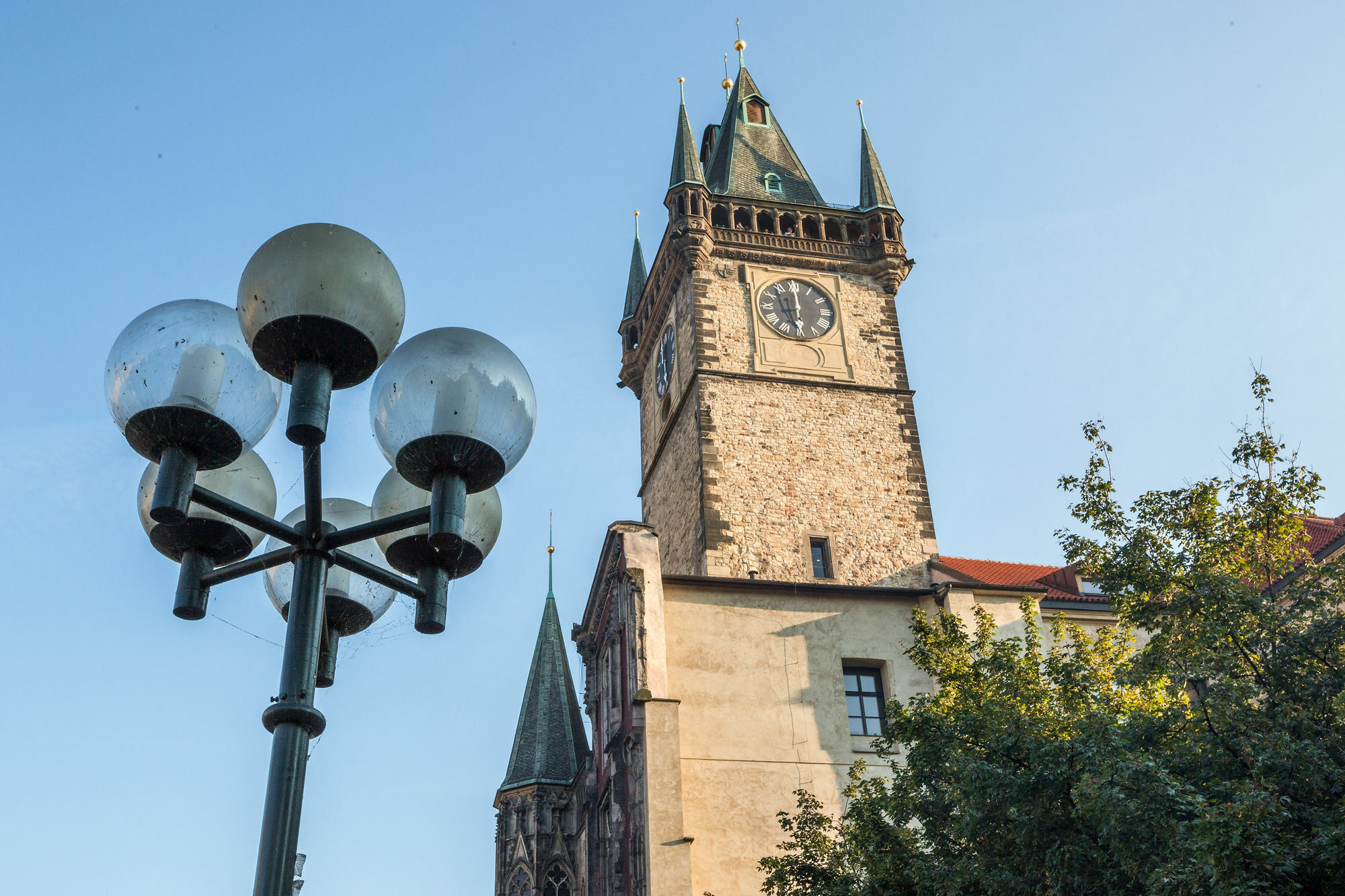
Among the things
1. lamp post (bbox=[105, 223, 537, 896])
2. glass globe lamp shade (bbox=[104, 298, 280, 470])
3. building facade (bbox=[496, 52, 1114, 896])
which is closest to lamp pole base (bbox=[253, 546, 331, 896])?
lamp post (bbox=[105, 223, 537, 896])

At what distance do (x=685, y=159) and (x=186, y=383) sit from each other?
28.9m

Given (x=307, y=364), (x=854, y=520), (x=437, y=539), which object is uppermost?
(x=854, y=520)

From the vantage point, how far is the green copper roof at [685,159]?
109 ft

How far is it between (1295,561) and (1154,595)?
1101 centimetres

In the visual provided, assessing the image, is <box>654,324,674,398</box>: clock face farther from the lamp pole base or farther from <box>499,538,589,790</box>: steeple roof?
the lamp pole base

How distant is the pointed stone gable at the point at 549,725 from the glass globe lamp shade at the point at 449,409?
97.4 ft

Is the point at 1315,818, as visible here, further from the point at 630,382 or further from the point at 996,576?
the point at 630,382

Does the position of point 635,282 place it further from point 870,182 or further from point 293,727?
point 293,727

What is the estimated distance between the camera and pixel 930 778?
49.8 ft

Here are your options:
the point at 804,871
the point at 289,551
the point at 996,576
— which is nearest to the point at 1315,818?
the point at 804,871

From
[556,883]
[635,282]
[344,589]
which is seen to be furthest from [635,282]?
[344,589]

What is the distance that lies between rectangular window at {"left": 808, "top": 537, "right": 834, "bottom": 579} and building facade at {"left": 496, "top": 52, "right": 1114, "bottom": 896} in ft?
0.15

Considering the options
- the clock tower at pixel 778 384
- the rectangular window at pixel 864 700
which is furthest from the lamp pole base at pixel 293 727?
the clock tower at pixel 778 384

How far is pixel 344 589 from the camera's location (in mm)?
6945
